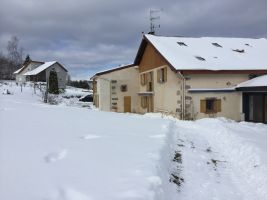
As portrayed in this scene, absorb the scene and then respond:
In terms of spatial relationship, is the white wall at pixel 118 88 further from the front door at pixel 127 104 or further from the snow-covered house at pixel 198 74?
the snow-covered house at pixel 198 74

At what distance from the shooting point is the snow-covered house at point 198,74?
2162 centimetres

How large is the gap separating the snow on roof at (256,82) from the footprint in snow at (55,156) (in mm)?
15414

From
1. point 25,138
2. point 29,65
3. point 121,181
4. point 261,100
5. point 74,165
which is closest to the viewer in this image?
point 121,181

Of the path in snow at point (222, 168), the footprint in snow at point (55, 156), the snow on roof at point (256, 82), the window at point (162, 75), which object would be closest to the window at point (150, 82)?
the window at point (162, 75)

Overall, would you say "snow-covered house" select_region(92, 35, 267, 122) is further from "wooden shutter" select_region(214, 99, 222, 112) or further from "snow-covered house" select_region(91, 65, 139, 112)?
"snow-covered house" select_region(91, 65, 139, 112)

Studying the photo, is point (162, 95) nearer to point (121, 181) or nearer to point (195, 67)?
A: point (195, 67)

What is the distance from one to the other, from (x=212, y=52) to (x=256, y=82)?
511cm

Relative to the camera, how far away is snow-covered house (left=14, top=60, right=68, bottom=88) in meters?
62.4

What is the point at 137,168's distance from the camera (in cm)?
627

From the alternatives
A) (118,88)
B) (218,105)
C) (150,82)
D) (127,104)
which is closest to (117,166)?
(218,105)

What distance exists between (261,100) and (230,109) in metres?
2.04

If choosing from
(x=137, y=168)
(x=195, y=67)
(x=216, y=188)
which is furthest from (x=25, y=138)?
(x=195, y=67)

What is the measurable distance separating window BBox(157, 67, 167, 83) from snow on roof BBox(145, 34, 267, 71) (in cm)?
148

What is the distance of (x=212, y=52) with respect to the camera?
25125 mm
